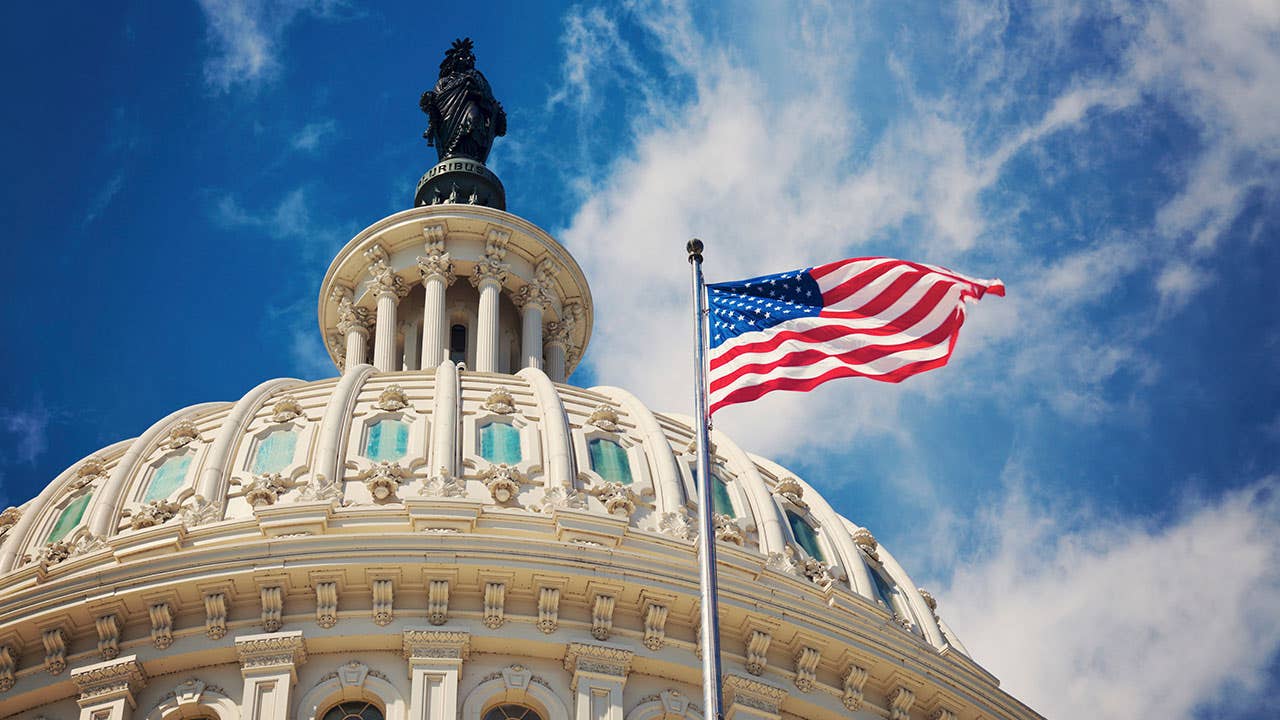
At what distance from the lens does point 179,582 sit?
37.9m

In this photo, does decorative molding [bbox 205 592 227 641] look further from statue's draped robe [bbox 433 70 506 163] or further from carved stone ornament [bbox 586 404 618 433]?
statue's draped robe [bbox 433 70 506 163]

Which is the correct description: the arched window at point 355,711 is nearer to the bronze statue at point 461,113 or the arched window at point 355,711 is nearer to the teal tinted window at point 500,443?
the teal tinted window at point 500,443

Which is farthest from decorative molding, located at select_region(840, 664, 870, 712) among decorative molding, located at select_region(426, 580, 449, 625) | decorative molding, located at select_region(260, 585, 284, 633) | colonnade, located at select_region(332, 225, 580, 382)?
colonnade, located at select_region(332, 225, 580, 382)

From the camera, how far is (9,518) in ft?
154

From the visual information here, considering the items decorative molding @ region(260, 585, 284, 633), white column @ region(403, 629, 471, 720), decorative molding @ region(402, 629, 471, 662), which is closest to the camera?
white column @ region(403, 629, 471, 720)

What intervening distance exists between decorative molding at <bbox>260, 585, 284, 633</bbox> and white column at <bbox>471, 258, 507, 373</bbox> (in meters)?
17.1

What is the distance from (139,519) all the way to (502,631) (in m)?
9.40

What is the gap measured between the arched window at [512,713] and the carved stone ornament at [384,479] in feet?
19.9

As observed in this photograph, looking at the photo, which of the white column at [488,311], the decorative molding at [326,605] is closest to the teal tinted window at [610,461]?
the decorative molding at [326,605]

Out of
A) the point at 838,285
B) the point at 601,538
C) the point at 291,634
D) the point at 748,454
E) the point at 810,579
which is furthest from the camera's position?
the point at 748,454

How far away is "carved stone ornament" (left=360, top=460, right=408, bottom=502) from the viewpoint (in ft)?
136

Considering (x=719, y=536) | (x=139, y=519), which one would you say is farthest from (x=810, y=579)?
(x=139, y=519)

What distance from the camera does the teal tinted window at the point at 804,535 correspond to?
45.4m

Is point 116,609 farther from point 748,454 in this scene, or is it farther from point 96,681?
point 748,454
